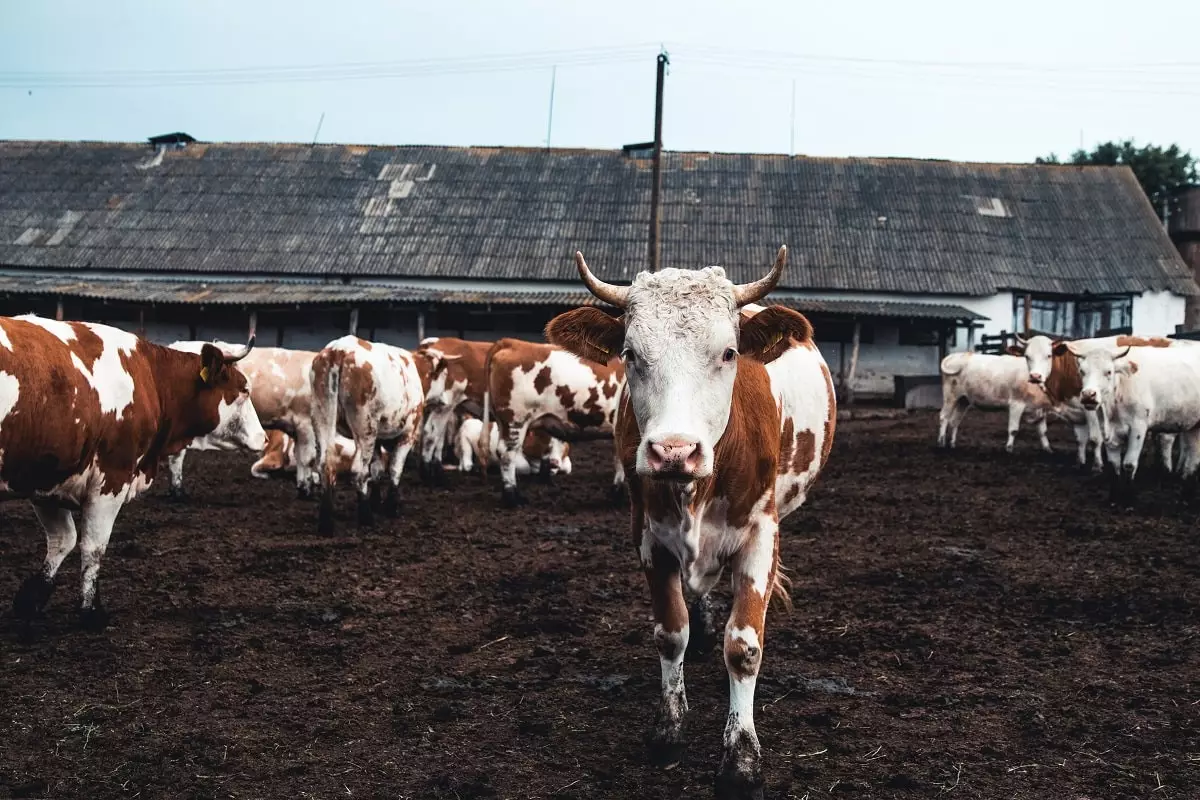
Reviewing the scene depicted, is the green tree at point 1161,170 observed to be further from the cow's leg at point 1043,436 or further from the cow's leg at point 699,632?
the cow's leg at point 699,632

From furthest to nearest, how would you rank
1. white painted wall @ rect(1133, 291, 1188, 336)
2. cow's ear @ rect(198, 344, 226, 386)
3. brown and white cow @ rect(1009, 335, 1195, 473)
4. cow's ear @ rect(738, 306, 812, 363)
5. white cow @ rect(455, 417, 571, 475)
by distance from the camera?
white painted wall @ rect(1133, 291, 1188, 336)
white cow @ rect(455, 417, 571, 475)
brown and white cow @ rect(1009, 335, 1195, 473)
cow's ear @ rect(198, 344, 226, 386)
cow's ear @ rect(738, 306, 812, 363)

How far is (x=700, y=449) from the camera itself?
2963 mm

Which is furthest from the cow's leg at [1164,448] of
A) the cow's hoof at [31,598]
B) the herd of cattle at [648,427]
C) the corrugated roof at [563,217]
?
the corrugated roof at [563,217]

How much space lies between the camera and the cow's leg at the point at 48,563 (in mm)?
5016

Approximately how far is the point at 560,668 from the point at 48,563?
2787 mm

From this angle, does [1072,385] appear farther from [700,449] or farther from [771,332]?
[700,449]

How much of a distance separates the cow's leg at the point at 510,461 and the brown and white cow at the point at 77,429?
4.22m

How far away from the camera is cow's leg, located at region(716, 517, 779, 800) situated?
323 cm

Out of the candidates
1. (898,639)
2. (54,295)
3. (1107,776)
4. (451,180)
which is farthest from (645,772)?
(451,180)

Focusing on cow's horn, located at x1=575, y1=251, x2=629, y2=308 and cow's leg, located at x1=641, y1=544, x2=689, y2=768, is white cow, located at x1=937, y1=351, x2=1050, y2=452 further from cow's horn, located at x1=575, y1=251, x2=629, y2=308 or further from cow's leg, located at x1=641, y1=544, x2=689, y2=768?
cow's horn, located at x1=575, y1=251, x2=629, y2=308

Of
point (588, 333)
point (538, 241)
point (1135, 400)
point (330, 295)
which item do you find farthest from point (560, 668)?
point (538, 241)

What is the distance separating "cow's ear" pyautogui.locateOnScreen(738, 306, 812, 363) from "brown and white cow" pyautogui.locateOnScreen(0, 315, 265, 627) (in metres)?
3.37

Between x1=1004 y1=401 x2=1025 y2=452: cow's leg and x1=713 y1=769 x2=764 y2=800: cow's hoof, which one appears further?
x1=1004 y1=401 x2=1025 y2=452: cow's leg

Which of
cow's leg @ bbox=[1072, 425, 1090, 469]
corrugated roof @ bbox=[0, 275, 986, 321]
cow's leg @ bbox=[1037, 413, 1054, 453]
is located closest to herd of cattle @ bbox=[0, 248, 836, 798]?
cow's leg @ bbox=[1072, 425, 1090, 469]
